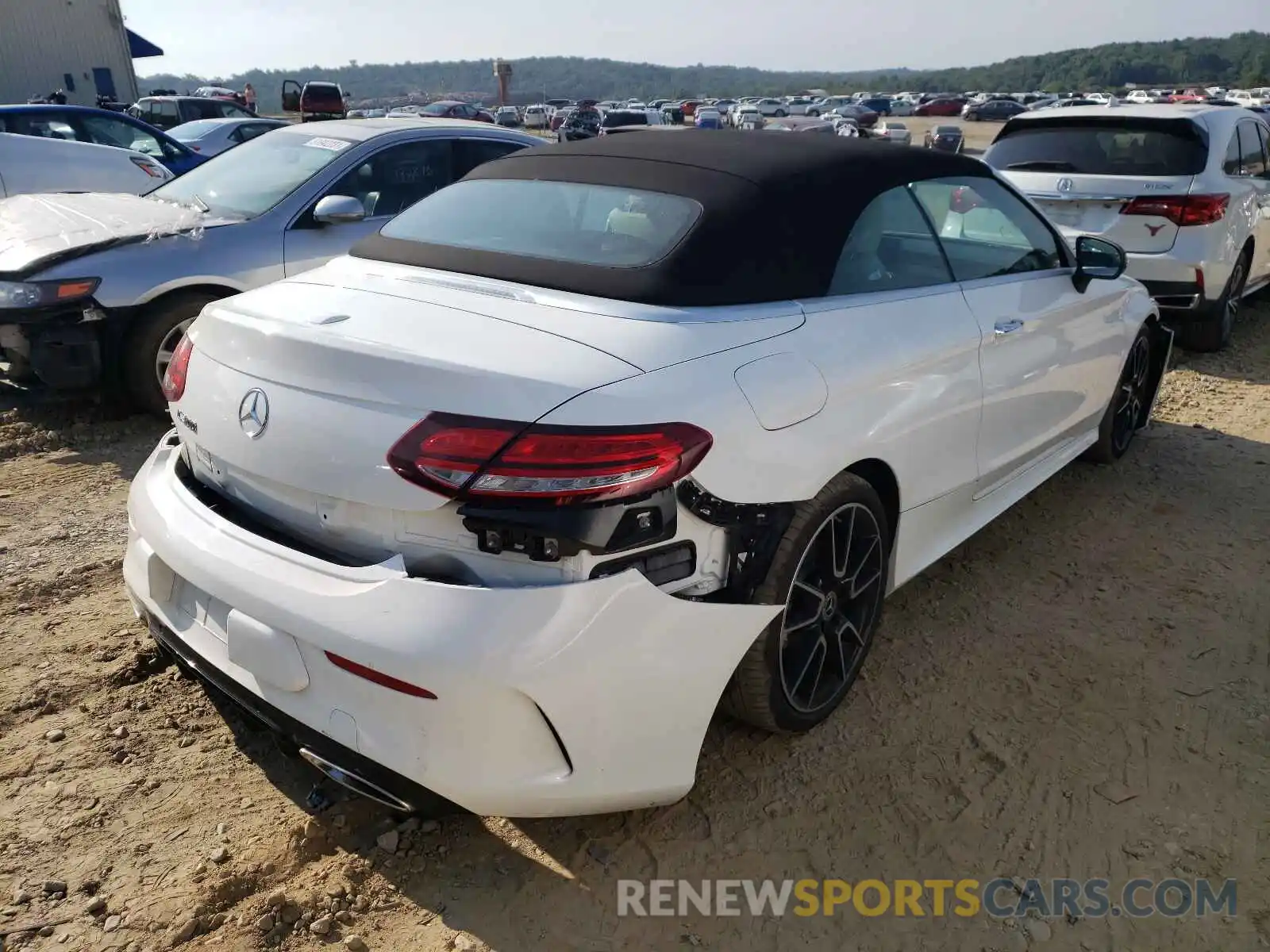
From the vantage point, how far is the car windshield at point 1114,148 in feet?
20.9

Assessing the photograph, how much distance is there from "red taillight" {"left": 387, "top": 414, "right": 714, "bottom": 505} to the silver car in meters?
2.70

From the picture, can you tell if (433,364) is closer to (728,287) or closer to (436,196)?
(728,287)

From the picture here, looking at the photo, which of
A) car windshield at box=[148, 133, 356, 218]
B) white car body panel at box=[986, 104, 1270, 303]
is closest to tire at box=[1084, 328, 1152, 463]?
white car body panel at box=[986, 104, 1270, 303]

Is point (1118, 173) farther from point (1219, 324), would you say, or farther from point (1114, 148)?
point (1219, 324)

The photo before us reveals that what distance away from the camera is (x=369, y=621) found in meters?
1.88

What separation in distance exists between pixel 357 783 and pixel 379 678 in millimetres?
303

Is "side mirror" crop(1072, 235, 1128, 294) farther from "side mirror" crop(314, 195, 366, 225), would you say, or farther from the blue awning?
the blue awning

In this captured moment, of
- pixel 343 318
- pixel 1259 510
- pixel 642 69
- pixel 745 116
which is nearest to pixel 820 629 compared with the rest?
pixel 343 318

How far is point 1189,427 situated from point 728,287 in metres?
4.26

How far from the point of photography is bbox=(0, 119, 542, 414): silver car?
15.2 feet

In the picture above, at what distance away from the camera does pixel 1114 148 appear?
21.4 ft

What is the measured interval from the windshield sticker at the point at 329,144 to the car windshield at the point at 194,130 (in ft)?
30.9

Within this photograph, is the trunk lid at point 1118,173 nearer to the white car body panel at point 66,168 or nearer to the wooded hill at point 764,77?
the white car body panel at point 66,168

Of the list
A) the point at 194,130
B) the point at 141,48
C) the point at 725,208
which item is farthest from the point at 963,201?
the point at 141,48
